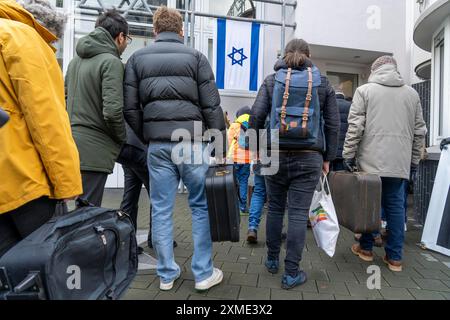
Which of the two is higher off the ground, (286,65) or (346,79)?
(346,79)

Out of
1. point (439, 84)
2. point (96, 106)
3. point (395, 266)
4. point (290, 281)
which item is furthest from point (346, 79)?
point (96, 106)

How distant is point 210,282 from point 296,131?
1.36 m

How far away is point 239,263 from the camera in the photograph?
11.2 ft

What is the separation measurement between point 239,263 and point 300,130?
1.49 m

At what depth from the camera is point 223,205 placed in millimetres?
2529

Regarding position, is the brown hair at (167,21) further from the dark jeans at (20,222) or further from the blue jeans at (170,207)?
the dark jeans at (20,222)

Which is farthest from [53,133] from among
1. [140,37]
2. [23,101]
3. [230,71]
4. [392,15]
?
[392,15]

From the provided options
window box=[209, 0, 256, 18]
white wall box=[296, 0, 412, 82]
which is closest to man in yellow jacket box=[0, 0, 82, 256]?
white wall box=[296, 0, 412, 82]

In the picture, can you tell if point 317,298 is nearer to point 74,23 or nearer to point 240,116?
point 240,116

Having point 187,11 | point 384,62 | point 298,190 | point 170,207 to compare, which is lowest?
point 170,207

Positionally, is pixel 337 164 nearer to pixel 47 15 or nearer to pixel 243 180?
pixel 243 180

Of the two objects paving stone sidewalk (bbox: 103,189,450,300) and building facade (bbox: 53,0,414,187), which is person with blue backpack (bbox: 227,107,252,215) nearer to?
paving stone sidewalk (bbox: 103,189,450,300)

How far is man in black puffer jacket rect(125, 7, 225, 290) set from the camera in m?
2.62

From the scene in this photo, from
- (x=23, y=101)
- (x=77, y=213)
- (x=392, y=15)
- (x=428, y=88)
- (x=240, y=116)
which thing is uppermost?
(x=392, y=15)
